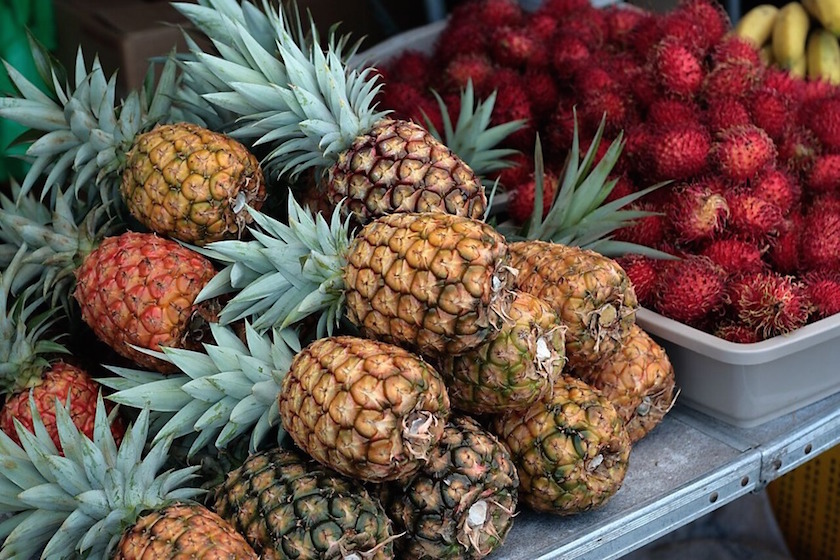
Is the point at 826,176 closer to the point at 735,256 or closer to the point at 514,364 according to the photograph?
the point at 735,256

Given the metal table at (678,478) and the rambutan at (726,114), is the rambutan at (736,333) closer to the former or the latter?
the metal table at (678,478)

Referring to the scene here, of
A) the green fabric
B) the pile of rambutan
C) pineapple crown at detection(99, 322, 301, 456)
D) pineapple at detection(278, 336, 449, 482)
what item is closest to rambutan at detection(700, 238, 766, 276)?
the pile of rambutan

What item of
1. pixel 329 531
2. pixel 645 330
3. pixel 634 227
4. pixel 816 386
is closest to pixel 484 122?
pixel 634 227

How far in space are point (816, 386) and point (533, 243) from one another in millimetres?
625

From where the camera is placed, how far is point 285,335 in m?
1.33

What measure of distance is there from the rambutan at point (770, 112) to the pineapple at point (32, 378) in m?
1.46

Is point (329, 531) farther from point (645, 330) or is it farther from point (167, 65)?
point (167, 65)

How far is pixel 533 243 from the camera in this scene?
155cm

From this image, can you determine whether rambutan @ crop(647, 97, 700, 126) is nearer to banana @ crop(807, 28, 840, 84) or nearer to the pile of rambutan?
the pile of rambutan

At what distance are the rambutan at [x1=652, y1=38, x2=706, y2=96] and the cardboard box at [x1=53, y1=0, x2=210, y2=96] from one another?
5.73 ft

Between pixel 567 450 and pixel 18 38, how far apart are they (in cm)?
314

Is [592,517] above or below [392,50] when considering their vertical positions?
below

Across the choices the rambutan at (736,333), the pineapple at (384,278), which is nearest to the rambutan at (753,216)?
the rambutan at (736,333)

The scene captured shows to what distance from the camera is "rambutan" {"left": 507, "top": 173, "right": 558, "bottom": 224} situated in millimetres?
1922
